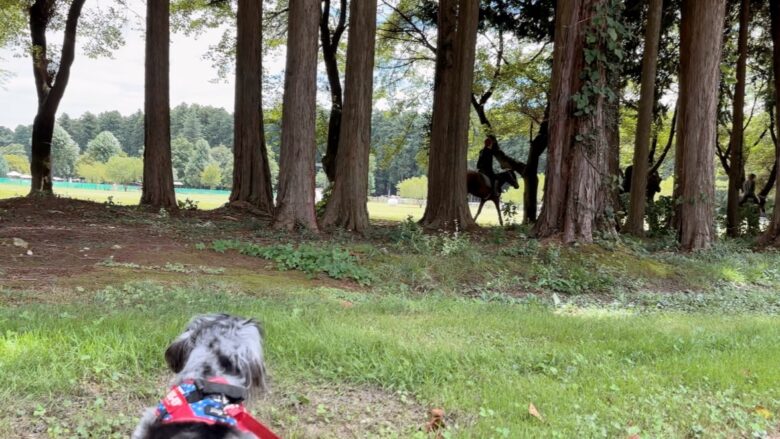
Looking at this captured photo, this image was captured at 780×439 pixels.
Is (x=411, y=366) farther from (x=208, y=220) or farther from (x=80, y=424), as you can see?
(x=208, y=220)

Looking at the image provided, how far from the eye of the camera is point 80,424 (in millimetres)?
2553

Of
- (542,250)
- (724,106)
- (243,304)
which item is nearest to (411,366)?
(243,304)

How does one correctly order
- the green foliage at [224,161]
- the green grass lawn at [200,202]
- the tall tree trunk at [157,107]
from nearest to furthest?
the tall tree trunk at [157,107] < the green grass lawn at [200,202] < the green foliage at [224,161]

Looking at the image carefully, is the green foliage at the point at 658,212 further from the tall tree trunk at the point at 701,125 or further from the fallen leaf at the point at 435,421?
the fallen leaf at the point at 435,421

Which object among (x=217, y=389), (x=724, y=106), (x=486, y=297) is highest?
(x=724, y=106)

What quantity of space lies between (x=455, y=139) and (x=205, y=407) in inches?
415

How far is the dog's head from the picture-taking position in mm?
1983

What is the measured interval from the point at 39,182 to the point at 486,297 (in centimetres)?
1495

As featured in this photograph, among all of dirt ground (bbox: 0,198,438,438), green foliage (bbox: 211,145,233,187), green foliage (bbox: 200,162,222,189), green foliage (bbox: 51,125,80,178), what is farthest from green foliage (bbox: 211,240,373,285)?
green foliage (bbox: 51,125,80,178)

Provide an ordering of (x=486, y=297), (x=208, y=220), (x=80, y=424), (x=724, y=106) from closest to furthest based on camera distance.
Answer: (x=80, y=424) → (x=486, y=297) → (x=208, y=220) → (x=724, y=106)

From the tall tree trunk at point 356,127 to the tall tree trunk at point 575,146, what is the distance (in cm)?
355

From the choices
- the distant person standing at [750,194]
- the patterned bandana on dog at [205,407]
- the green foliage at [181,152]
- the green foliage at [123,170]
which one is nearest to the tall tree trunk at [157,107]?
the patterned bandana on dog at [205,407]

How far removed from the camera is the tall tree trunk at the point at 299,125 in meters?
9.49

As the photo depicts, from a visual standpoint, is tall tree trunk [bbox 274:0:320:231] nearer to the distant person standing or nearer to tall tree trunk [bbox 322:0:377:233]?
tall tree trunk [bbox 322:0:377:233]
